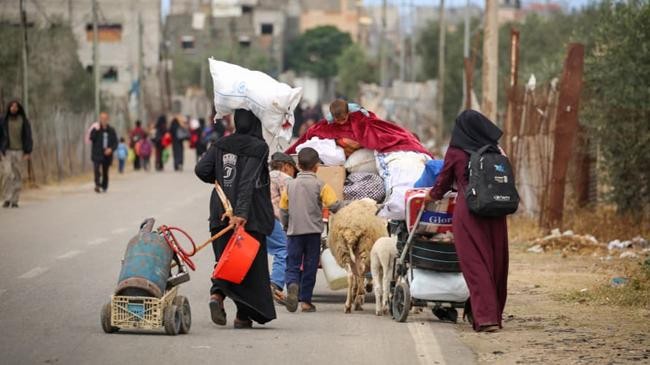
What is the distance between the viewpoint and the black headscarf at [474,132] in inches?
486

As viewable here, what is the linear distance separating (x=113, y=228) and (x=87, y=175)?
68.5 ft

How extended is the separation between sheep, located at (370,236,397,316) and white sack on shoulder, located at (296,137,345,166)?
1713mm

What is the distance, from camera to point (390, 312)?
44.2 feet

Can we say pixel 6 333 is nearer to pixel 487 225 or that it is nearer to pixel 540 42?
pixel 487 225

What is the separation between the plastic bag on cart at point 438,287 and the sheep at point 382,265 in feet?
1.63

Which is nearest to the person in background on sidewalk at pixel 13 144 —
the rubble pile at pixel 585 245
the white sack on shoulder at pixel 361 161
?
the rubble pile at pixel 585 245

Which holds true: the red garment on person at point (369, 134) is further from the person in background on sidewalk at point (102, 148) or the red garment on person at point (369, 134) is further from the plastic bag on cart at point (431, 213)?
the person in background on sidewalk at point (102, 148)

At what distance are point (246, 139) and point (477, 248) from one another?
7.05 ft

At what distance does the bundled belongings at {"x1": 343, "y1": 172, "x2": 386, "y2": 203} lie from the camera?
580 inches

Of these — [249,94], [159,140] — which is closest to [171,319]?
[249,94]

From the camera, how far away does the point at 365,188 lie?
1475cm

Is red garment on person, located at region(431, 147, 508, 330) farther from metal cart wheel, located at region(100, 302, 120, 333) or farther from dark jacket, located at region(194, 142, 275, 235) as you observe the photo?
metal cart wheel, located at region(100, 302, 120, 333)

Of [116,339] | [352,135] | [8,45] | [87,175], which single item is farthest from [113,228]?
[8,45]

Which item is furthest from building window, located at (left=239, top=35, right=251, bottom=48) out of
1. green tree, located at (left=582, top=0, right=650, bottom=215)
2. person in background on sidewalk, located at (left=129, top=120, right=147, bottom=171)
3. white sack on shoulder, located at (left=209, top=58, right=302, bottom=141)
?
white sack on shoulder, located at (left=209, top=58, right=302, bottom=141)
